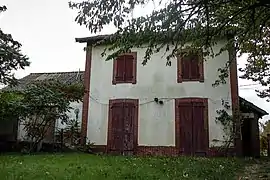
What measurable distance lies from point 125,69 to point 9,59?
6.72 m

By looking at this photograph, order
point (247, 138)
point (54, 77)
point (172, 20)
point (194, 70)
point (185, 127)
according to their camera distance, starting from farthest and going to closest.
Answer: point (54, 77)
point (247, 138)
point (194, 70)
point (185, 127)
point (172, 20)

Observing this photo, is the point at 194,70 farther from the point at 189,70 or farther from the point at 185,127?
the point at 185,127

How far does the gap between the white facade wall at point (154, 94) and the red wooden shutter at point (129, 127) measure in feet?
1.16

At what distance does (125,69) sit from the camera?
1739 centimetres

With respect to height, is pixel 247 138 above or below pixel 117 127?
below

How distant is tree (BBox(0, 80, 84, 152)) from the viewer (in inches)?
596

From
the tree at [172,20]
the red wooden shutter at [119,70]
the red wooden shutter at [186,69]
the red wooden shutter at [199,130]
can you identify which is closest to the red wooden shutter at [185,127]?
the red wooden shutter at [199,130]

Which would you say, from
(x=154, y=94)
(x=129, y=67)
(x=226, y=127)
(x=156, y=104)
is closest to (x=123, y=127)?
(x=156, y=104)

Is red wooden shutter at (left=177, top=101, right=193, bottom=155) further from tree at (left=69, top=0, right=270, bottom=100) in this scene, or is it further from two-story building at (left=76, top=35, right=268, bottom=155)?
tree at (left=69, top=0, right=270, bottom=100)

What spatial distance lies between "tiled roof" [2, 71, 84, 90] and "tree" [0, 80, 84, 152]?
4186 mm

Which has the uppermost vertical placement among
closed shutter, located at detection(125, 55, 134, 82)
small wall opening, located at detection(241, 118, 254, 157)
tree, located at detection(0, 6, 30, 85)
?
closed shutter, located at detection(125, 55, 134, 82)

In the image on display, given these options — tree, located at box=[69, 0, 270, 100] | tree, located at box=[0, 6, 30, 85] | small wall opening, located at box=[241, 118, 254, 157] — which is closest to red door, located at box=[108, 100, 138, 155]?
tree, located at box=[0, 6, 30, 85]

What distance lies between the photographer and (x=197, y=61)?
637 inches

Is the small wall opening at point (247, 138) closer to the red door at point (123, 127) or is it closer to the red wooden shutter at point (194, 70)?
the red wooden shutter at point (194, 70)
